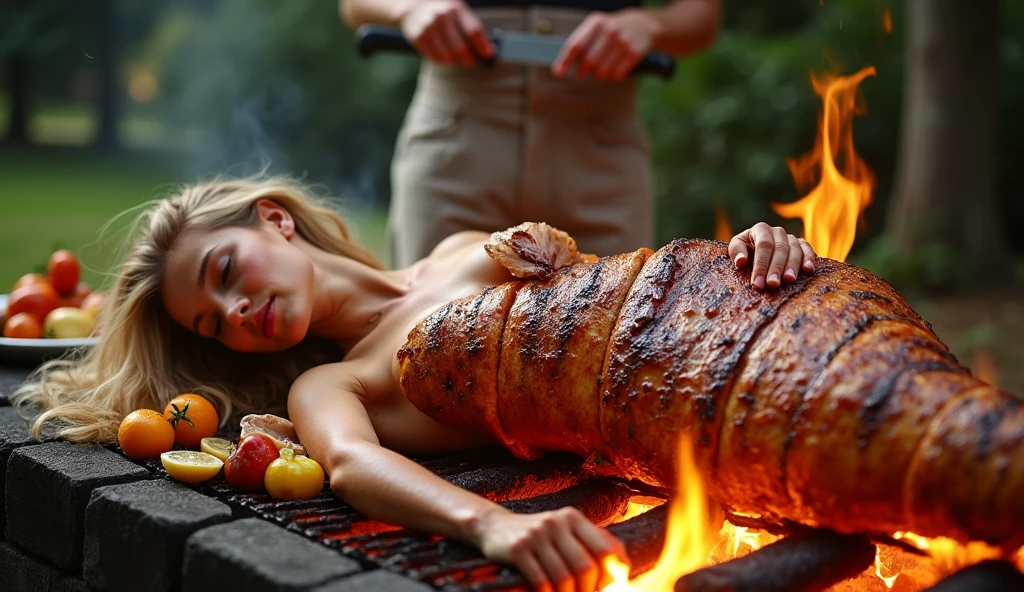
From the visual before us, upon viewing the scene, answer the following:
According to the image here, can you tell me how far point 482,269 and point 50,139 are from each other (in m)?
7.03

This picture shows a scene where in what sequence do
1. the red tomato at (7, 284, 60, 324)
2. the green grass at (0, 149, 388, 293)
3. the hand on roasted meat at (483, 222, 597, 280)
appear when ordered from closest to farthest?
the hand on roasted meat at (483, 222, 597, 280)
the red tomato at (7, 284, 60, 324)
the green grass at (0, 149, 388, 293)

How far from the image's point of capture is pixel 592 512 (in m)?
2.52

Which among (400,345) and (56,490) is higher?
(400,345)

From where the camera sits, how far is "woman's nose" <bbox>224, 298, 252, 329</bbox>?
3080 millimetres

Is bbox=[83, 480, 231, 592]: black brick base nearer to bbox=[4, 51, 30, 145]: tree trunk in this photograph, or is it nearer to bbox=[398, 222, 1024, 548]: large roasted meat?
bbox=[398, 222, 1024, 548]: large roasted meat

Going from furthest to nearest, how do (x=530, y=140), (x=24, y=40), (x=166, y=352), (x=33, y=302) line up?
(x=24, y=40), (x=530, y=140), (x=33, y=302), (x=166, y=352)

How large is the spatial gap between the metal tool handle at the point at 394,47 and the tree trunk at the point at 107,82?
6095 millimetres

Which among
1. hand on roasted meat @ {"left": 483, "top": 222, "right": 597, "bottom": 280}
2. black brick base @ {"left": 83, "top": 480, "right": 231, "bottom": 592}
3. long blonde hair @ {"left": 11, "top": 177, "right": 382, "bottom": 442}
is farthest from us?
long blonde hair @ {"left": 11, "top": 177, "right": 382, "bottom": 442}

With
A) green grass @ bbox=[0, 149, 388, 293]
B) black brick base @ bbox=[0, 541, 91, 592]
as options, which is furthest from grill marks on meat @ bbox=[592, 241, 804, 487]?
green grass @ bbox=[0, 149, 388, 293]

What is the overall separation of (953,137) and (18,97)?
849 centimetres

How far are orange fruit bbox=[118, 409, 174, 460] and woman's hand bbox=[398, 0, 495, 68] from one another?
5.89ft

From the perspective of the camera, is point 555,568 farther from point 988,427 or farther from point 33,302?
point 33,302

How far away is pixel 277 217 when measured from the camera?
3.60m

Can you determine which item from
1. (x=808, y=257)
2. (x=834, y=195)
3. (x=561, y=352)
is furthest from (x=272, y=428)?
(x=834, y=195)
